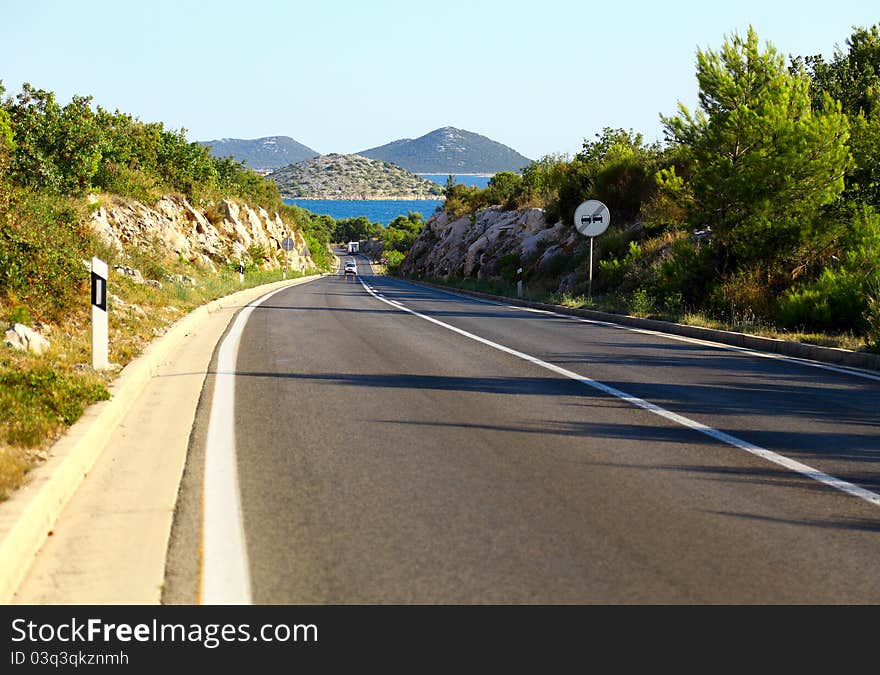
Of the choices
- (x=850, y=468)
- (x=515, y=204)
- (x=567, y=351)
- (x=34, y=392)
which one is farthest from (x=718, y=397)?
(x=515, y=204)

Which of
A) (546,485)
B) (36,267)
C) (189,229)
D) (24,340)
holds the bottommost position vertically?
(546,485)

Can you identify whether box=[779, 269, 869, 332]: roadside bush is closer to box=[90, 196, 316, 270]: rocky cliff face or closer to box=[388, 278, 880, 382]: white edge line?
box=[388, 278, 880, 382]: white edge line

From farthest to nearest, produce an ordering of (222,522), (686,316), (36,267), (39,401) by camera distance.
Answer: (686,316)
(36,267)
(39,401)
(222,522)

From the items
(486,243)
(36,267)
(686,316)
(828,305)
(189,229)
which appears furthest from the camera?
(486,243)

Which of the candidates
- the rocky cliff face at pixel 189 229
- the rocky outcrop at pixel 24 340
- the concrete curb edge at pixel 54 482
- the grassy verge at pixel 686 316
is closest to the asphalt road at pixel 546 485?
the concrete curb edge at pixel 54 482

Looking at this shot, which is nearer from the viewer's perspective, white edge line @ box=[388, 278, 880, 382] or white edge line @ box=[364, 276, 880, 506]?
white edge line @ box=[364, 276, 880, 506]

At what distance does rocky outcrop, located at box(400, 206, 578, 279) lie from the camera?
3944cm

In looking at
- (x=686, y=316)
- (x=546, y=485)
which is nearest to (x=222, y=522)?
(x=546, y=485)

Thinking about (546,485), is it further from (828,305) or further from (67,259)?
(828,305)

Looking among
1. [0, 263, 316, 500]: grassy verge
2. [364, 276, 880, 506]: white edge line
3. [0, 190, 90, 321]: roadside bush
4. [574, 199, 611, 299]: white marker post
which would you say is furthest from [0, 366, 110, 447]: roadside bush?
[574, 199, 611, 299]: white marker post

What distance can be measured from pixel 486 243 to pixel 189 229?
16.5 meters

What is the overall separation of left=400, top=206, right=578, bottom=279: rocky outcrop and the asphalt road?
25676mm

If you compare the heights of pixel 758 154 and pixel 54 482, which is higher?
pixel 758 154

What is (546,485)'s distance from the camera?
6.00 metres
